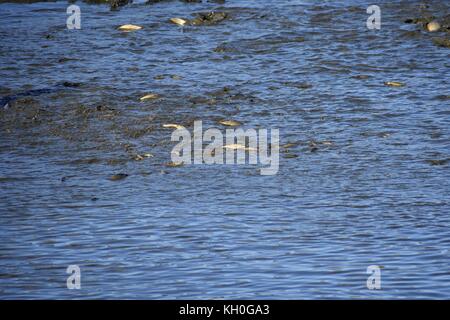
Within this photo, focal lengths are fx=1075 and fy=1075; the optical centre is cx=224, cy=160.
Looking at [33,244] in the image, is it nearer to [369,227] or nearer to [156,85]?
[369,227]

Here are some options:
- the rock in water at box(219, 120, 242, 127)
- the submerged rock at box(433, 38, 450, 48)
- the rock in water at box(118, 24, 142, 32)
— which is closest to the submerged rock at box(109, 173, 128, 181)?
the rock in water at box(219, 120, 242, 127)

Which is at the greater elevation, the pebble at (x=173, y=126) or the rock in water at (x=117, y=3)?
the rock in water at (x=117, y=3)

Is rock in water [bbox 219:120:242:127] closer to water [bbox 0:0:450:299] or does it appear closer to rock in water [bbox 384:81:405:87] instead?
water [bbox 0:0:450:299]

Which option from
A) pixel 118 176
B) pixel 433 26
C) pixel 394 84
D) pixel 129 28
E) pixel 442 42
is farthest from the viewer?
pixel 129 28

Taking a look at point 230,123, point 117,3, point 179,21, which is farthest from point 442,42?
point 117,3

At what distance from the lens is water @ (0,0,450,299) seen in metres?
7.27

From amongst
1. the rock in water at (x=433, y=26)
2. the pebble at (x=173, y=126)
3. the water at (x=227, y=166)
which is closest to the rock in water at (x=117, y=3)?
the water at (x=227, y=166)

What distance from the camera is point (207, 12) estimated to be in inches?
567

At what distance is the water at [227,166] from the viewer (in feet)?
23.8

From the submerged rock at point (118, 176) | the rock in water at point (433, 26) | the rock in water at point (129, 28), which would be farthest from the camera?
the rock in water at point (129, 28)

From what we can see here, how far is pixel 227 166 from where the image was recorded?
371 inches

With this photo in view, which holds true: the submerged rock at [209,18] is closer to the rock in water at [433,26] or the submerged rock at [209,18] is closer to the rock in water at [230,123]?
the rock in water at [433,26]

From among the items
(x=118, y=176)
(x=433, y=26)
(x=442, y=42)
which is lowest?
(x=118, y=176)

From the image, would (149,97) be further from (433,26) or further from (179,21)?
(433,26)
